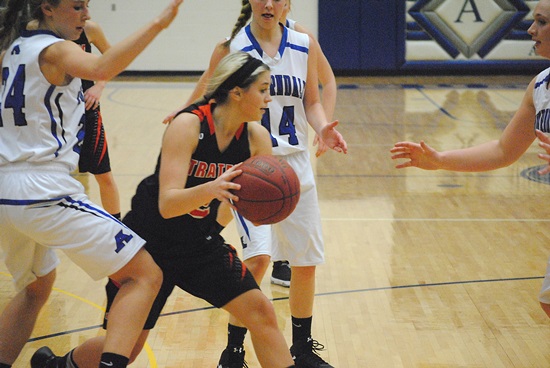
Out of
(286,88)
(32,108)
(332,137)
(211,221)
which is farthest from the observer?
(286,88)

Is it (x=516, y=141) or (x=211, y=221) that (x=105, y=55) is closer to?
(x=211, y=221)

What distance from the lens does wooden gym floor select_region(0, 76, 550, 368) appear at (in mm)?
4238

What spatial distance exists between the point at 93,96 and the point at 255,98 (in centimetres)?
246

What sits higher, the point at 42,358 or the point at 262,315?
the point at 262,315

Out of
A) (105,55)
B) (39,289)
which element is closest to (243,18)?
(105,55)

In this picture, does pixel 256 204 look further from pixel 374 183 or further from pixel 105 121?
pixel 105 121

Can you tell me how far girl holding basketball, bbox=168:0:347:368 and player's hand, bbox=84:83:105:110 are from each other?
139 cm

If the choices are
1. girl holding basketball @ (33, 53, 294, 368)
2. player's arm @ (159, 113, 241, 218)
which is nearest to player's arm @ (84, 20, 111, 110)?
girl holding basketball @ (33, 53, 294, 368)

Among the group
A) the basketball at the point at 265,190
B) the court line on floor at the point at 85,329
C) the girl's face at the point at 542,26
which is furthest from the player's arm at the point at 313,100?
the court line on floor at the point at 85,329

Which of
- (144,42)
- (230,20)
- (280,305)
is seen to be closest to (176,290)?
(280,305)

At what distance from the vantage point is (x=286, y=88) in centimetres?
408

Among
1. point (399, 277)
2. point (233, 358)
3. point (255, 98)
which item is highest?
point (255, 98)

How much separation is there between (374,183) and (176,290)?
11.3ft

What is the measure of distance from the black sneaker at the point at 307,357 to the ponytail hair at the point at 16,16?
78.1 inches
